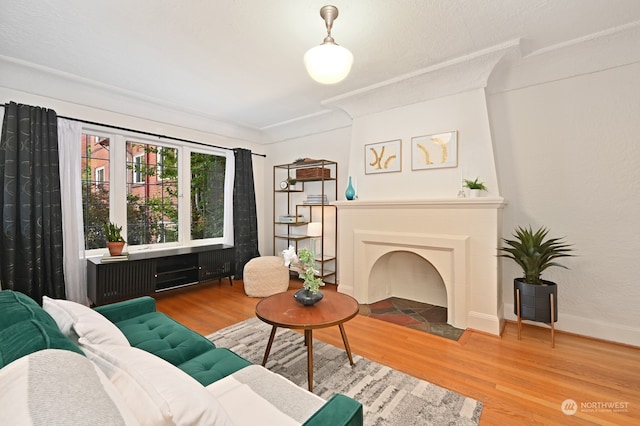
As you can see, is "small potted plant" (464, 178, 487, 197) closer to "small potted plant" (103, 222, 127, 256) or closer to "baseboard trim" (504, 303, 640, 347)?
"baseboard trim" (504, 303, 640, 347)


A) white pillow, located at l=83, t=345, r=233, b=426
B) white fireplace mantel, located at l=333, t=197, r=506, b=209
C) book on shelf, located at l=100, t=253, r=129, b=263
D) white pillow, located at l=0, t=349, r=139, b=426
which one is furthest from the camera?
book on shelf, located at l=100, t=253, r=129, b=263

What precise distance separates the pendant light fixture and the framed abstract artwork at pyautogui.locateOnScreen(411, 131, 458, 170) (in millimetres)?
1630

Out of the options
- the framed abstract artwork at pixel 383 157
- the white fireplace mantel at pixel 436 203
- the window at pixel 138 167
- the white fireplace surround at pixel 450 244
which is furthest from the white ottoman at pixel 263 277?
the window at pixel 138 167

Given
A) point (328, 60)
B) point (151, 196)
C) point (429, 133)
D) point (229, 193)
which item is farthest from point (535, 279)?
point (151, 196)

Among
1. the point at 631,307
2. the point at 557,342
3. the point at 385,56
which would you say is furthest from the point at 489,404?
the point at 385,56

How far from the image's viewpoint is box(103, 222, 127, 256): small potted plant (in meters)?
3.30

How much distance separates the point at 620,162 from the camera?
2447 mm

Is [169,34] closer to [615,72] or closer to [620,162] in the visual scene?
[615,72]


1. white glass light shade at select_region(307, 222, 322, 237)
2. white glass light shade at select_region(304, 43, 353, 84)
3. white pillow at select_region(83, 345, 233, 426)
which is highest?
white glass light shade at select_region(304, 43, 353, 84)

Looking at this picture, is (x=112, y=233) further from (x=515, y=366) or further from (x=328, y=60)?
(x=515, y=366)

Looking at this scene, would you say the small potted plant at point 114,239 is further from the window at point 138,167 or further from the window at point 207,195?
the window at point 207,195

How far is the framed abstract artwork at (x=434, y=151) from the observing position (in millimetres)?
3002

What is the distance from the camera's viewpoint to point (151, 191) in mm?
3973

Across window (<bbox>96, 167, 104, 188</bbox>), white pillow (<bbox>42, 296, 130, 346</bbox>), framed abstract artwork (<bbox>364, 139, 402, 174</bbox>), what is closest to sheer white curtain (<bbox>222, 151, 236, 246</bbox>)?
window (<bbox>96, 167, 104, 188</bbox>)
